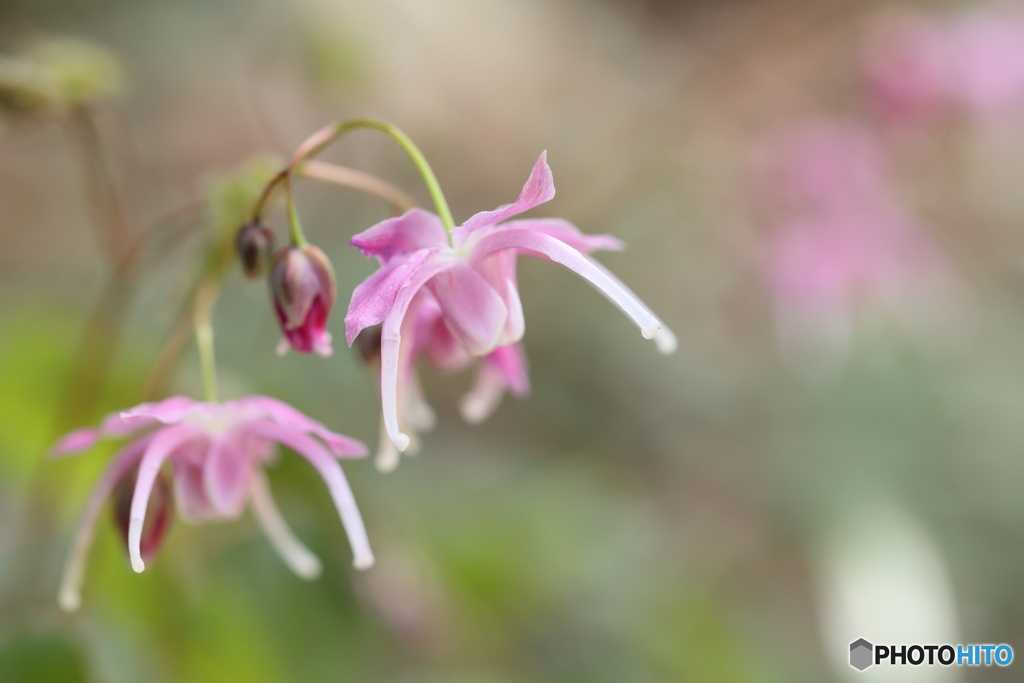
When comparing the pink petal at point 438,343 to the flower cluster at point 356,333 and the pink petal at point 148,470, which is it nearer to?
the flower cluster at point 356,333

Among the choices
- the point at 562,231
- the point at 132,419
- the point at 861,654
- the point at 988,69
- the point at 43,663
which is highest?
the point at 988,69

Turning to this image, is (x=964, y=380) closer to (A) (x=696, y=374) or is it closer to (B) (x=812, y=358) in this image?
(B) (x=812, y=358)

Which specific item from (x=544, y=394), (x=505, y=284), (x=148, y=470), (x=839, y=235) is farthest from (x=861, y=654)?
(x=148, y=470)

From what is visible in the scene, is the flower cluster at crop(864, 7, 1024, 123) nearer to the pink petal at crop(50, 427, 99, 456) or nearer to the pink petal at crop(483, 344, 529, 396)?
the pink petal at crop(483, 344, 529, 396)

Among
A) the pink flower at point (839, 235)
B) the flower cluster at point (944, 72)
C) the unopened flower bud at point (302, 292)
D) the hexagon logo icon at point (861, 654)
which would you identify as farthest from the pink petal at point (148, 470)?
the flower cluster at point (944, 72)

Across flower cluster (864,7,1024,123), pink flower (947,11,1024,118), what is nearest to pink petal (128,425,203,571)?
flower cluster (864,7,1024,123)

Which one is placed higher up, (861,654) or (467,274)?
(467,274)

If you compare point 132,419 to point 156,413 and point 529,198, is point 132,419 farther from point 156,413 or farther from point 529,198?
point 529,198
